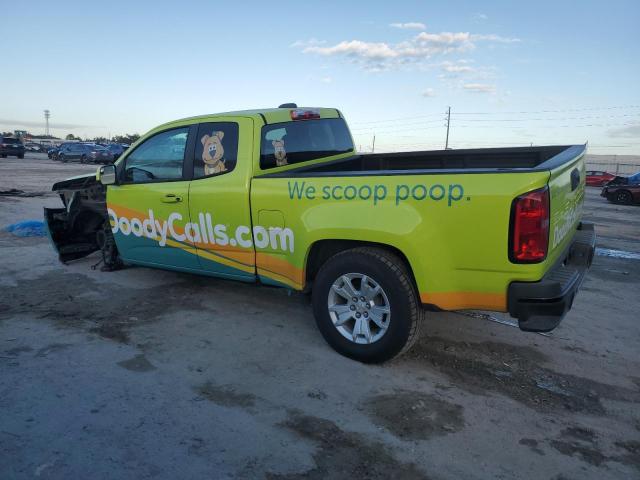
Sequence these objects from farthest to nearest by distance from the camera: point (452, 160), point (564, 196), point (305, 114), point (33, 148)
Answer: point (33, 148)
point (452, 160)
point (305, 114)
point (564, 196)

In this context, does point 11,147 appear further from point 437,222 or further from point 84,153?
point 437,222

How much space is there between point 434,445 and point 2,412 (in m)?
2.55

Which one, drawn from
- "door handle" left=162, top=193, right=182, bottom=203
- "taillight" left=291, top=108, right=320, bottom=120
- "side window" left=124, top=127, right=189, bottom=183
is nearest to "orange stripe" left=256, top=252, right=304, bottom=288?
"door handle" left=162, top=193, right=182, bottom=203

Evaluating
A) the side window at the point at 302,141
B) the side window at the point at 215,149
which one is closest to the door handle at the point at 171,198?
the side window at the point at 215,149

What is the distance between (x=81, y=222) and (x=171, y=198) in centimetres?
257

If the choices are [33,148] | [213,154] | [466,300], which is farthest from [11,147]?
[466,300]

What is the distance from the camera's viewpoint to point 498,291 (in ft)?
10.0

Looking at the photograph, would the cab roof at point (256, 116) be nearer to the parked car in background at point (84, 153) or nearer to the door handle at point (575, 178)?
the door handle at point (575, 178)

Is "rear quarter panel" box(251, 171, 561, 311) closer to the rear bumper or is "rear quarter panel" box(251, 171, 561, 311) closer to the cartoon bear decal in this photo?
the rear bumper

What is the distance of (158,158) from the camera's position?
492 centimetres

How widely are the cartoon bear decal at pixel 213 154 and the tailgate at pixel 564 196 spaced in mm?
2687

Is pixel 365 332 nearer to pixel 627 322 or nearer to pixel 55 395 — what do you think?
pixel 55 395

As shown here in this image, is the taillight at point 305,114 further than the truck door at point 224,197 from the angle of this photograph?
Yes

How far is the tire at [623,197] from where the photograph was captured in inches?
703
